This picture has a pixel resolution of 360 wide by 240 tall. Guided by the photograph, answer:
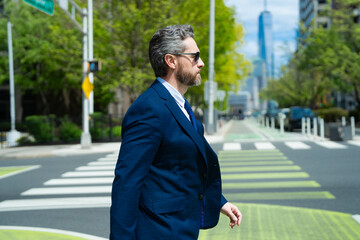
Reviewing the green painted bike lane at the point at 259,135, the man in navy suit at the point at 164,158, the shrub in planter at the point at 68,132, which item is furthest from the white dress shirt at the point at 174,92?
the shrub in planter at the point at 68,132

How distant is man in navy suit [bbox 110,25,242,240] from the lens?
199cm

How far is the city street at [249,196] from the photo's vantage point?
217 inches

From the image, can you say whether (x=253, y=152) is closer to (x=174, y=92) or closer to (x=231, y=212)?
(x=231, y=212)

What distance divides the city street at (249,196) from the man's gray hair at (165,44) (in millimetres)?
3543

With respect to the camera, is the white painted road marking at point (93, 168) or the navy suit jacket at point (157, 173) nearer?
the navy suit jacket at point (157, 173)

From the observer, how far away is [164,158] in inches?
82.0

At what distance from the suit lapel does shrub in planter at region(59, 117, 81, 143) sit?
19108 mm

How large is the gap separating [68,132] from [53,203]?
1376 centimetres

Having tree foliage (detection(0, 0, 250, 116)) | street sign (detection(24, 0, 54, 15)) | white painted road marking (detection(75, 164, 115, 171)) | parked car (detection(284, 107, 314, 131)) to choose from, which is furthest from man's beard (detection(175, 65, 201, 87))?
parked car (detection(284, 107, 314, 131))

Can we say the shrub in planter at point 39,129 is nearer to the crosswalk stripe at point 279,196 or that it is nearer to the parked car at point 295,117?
the crosswalk stripe at point 279,196

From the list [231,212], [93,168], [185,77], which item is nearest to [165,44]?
[185,77]

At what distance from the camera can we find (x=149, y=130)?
1.99 metres

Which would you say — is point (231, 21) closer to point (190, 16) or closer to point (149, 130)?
point (190, 16)

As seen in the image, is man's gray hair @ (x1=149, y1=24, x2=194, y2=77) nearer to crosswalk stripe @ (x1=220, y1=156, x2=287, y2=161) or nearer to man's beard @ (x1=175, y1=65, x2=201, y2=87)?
man's beard @ (x1=175, y1=65, x2=201, y2=87)
